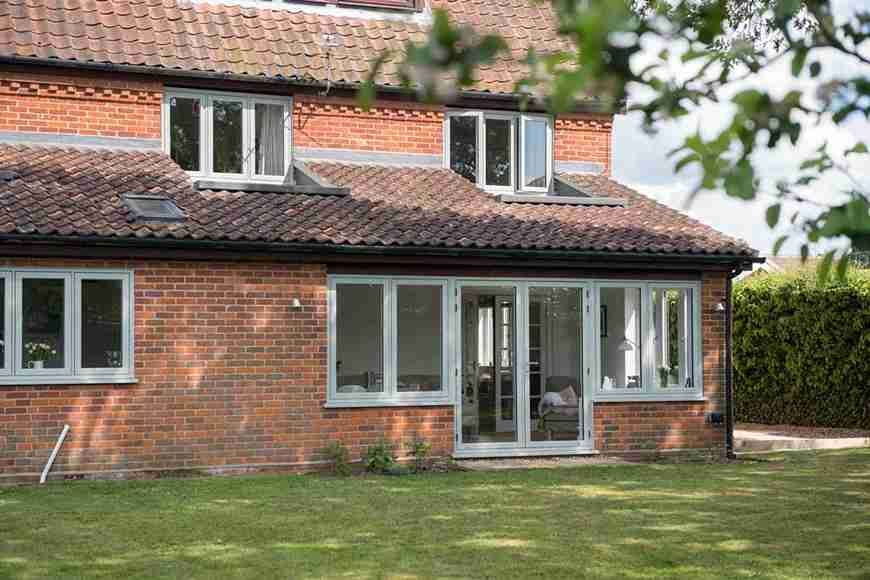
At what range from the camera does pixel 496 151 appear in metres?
19.6

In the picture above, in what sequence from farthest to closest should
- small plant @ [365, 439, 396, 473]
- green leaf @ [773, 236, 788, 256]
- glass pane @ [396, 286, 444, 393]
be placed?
1. glass pane @ [396, 286, 444, 393]
2. small plant @ [365, 439, 396, 473]
3. green leaf @ [773, 236, 788, 256]

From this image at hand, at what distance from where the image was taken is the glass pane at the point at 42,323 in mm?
14500

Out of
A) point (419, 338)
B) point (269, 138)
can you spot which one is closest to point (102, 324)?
point (419, 338)

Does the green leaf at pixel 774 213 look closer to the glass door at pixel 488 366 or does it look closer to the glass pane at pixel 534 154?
the glass door at pixel 488 366

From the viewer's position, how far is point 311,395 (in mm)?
15797

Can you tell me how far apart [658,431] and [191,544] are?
8614mm

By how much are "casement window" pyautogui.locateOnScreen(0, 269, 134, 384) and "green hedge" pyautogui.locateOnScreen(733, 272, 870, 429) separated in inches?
453

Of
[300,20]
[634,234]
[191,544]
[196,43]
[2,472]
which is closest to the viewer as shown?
[191,544]

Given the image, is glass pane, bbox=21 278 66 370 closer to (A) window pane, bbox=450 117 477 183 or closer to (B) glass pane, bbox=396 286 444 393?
(B) glass pane, bbox=396 286 444 393

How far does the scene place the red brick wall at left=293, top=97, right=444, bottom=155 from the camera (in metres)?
18.7

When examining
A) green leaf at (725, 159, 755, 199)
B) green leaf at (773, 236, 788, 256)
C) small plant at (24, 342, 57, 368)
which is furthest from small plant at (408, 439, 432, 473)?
green leaf at (725, 159, 755, 199)

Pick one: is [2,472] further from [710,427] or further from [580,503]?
[710,427]

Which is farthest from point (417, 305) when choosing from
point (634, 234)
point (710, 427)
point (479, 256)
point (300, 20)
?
point (300, 20)

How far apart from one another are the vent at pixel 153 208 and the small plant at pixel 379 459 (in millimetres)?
3505
